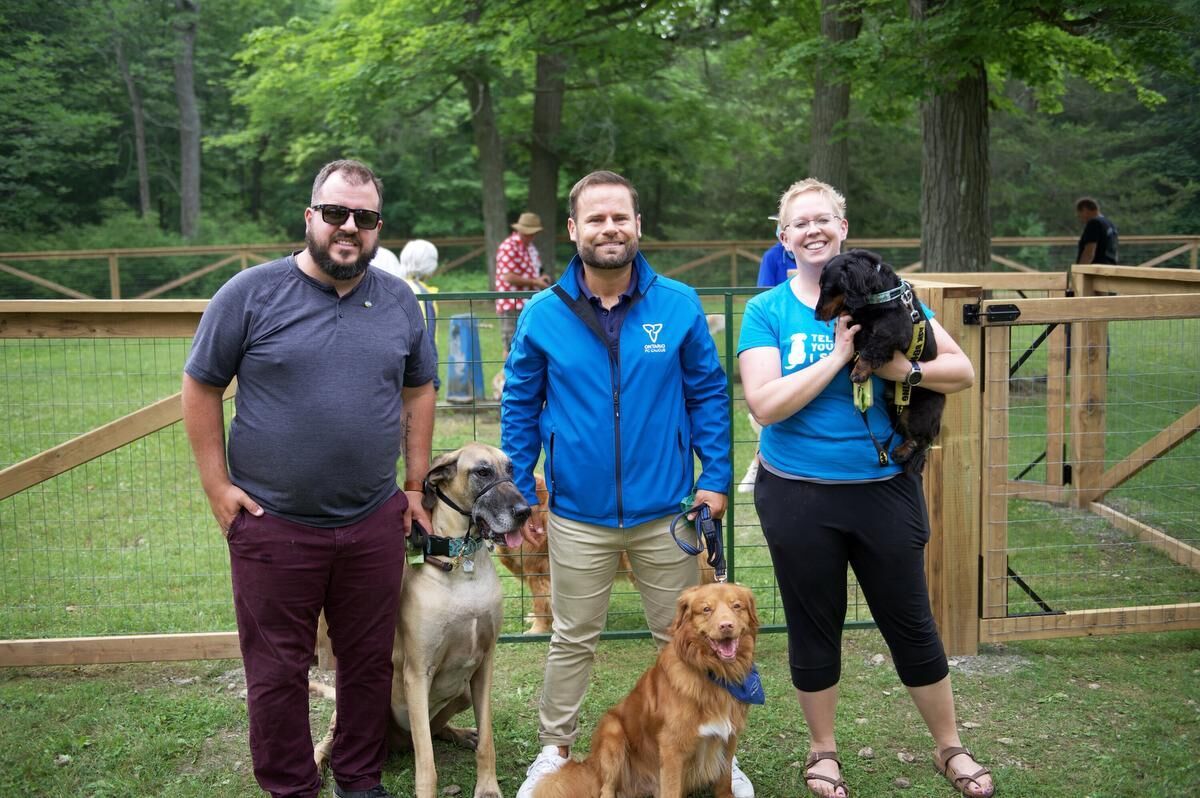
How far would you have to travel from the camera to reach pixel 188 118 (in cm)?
2738

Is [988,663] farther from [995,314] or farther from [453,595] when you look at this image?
[453,595]

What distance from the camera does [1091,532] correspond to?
659 centimetres

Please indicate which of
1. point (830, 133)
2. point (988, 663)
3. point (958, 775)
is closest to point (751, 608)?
point (958, 775)

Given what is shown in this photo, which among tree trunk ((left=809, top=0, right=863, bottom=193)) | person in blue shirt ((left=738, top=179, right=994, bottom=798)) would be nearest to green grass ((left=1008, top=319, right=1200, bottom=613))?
person in blue shirt ((left=738, top=179, right=994, bottom=798))

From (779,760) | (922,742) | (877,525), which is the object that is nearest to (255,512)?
(877,525)

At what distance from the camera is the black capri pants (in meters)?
3.32

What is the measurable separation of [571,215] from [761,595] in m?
3.28

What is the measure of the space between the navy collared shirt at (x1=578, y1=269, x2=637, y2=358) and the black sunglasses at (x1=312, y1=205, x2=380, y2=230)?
732 millimetres

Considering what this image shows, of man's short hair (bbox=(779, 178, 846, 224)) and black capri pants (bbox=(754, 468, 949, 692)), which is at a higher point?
man's short hair (bbox=(779, 178, 846, 224))

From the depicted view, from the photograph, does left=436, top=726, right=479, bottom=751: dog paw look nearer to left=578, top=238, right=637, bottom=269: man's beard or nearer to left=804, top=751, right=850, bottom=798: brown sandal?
left=804, top=751, right=850, bottom=798: brown sandal

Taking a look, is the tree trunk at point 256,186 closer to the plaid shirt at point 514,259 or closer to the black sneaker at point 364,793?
the plaid shirt at point 514,259

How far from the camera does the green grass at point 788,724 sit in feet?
12.6

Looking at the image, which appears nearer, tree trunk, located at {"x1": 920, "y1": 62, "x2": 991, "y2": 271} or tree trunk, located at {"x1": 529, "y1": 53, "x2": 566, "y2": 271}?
tree trunk, located at {"x1": 920, "y1": 62, "x2": 991, "y2": 271}

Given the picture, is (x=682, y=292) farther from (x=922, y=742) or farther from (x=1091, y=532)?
(x=1091, y=532)
